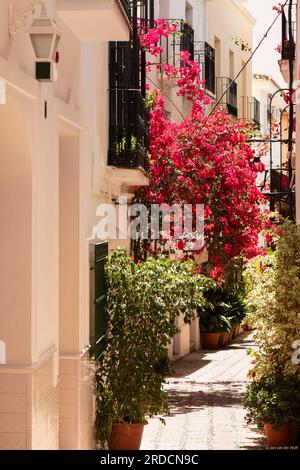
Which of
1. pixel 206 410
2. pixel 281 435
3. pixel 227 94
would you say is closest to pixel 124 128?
pixel 281 435

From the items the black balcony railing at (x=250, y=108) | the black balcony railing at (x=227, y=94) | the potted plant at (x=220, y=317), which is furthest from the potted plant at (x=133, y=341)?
the black balcony railing at (x=250, y=108)

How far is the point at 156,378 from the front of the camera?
11.2 meters

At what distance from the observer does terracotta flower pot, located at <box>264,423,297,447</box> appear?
12023 mm

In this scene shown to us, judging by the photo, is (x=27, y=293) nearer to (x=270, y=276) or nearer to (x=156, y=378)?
(x=156, y=378)

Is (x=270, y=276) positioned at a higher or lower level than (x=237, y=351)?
higher

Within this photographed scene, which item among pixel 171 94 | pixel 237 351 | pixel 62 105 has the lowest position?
pixel 237 351

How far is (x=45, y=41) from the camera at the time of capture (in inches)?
288

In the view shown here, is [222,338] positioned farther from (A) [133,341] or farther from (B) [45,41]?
(B) [45,41]

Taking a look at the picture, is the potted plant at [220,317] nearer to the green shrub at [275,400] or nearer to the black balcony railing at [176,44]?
the black balcony railing at [176,44]

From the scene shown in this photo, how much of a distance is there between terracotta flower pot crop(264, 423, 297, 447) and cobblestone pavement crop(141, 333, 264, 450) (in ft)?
1.19

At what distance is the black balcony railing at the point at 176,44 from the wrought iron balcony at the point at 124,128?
7.42m

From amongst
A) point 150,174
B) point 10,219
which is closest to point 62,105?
point 10,219

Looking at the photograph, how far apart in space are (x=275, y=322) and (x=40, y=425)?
4.92 meters

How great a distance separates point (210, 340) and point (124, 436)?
13769 millimetres
